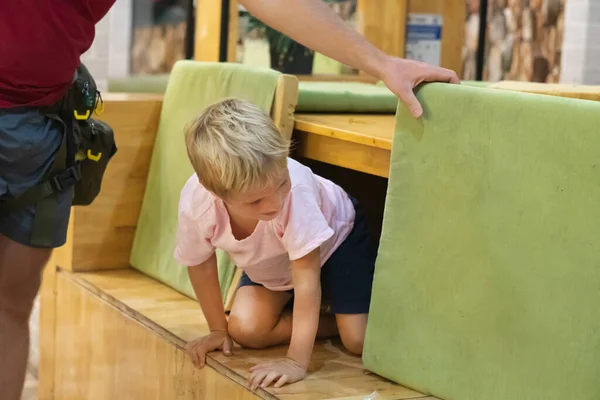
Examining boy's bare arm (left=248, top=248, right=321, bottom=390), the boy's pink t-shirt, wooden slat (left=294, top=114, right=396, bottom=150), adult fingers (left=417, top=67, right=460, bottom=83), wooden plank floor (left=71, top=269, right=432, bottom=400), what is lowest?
wooden plank floor (left=71, top=269, right=432, bottom=400)

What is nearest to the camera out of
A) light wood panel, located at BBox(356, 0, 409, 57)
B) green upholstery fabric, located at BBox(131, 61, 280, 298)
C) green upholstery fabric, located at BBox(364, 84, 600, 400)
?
green upholstery fabric, located at BBox(364, 84, 600, 400)

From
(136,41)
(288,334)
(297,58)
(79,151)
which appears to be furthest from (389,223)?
(136,41)

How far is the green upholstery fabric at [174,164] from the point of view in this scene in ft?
8.29

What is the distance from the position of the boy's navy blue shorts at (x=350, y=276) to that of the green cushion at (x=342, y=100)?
1.49 ft

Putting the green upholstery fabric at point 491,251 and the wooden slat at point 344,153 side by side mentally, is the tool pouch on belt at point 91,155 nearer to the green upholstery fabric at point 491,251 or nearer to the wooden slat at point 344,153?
the wooden slat at point 344,153

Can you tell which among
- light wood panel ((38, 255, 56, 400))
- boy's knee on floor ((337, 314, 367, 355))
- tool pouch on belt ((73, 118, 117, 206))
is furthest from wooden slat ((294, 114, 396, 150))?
light wood panel ((38, 255, 56, 400))

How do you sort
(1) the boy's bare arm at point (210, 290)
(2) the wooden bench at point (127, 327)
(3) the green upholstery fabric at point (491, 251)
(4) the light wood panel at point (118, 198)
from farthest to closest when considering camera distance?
(4) the light wood panel at point (118, 198) < (1) the boy's bare arm at point (210, 290) < (2) the wooden bench at point (127, 327) < (3) the green upholstery fabric at point (491, 251)

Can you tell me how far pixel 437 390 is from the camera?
186 centimetres

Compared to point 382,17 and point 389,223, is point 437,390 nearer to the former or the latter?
point 389,223

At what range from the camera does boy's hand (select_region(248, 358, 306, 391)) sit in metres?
1.89

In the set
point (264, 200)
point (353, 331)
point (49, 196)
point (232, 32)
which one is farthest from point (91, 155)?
point (232, 32)

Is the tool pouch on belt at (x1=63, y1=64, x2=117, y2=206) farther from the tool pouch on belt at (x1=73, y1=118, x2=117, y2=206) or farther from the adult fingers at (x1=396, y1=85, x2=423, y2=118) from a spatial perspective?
the adult fingers at (x1=396, y1=85, x2=423, y2=118)

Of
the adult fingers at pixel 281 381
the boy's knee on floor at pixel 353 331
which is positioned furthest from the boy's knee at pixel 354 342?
the adult fingers at pixel 281 381

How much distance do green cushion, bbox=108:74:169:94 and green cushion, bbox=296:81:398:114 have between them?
104 cm
